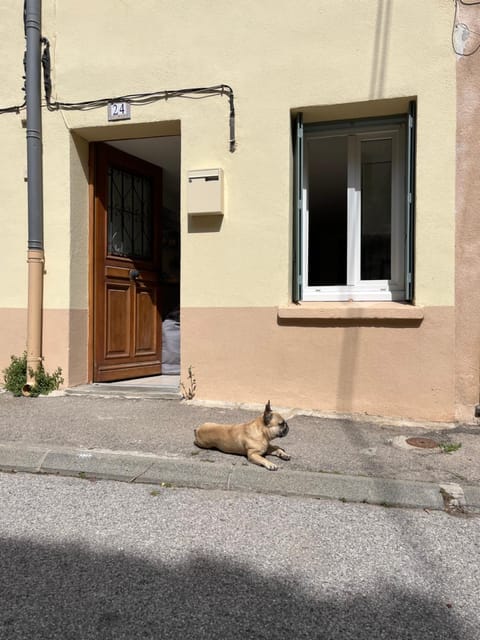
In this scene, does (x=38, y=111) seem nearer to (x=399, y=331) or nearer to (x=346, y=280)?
(x=346, y=280)

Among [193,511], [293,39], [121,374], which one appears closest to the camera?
[193,511]

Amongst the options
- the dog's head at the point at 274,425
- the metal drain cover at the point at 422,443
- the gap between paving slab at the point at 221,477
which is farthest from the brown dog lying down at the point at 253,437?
the metal drain cover at the point at 422,443

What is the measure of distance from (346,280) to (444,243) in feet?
3.72

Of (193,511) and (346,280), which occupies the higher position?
(346,280)

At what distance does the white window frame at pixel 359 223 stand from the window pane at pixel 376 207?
0.23 ft

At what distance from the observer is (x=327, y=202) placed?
6.71 metres

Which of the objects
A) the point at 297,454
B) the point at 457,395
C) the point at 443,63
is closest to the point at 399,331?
the point at 457,395

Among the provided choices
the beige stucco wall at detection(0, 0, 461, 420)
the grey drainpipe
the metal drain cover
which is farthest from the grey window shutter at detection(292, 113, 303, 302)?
the grey drainpipe

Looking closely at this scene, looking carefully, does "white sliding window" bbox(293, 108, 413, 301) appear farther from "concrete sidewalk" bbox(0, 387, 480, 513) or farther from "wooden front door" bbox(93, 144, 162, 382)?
"wooden front door" bbox(93, 144, 162, 382)

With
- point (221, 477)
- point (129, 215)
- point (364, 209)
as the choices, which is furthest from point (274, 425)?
point (129, 215)

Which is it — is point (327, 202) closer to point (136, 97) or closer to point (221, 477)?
point (136, 97)

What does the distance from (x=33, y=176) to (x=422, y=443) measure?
16.8 feet

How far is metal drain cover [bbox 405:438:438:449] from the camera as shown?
4543mm

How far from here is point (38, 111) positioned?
627cm
